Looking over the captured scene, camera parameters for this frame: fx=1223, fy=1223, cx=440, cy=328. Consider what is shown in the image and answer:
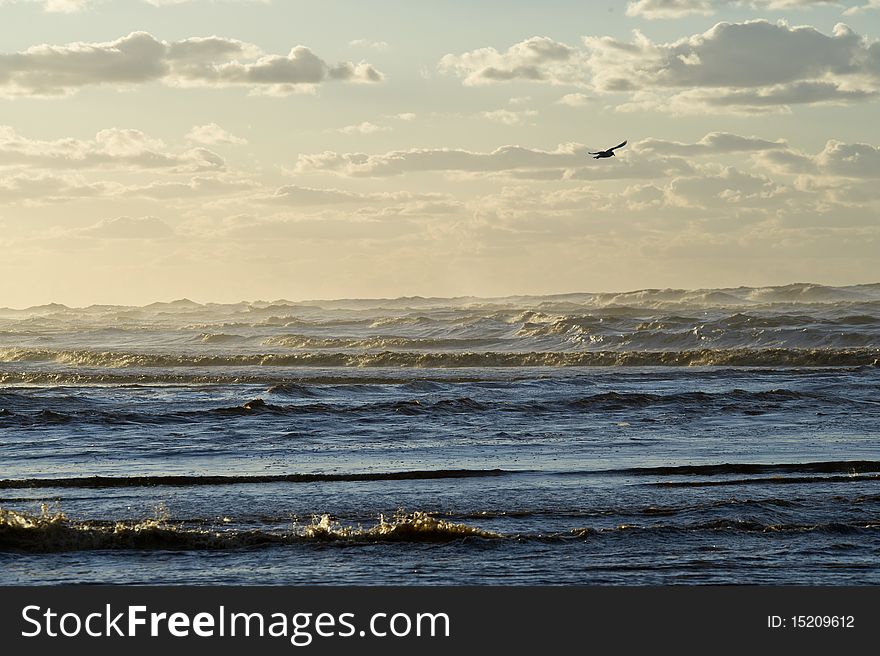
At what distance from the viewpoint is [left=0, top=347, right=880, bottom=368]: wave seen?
131 ft

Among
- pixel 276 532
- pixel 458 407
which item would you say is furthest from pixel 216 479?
pixel 458 407

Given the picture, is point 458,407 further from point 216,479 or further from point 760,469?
point 216,479

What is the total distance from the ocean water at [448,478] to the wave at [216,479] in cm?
6

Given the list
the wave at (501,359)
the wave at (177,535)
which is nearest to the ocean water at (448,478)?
the wave at (177,535)

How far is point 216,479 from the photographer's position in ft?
48.2

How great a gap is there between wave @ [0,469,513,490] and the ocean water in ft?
0.18

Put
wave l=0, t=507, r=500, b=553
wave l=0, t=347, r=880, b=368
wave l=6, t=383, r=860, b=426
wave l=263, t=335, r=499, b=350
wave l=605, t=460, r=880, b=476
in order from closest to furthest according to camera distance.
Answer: wave l=0, t=507, r=500, b=553 < wave l=605, t=460, r=880, b=476 < wave l=6, t=383, r=860, b=426 < wave l=0, t=347, r=880, b=368 < wave l=263, t=335, r=499, b=350

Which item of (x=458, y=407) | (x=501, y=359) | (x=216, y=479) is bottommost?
(x=501, y=359)

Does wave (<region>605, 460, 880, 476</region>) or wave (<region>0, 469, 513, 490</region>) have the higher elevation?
wave (<region>0, 469, 513, 490</region>)

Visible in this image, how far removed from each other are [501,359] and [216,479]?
2992 cm

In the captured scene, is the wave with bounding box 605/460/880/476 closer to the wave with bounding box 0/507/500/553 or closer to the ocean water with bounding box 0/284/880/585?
the ocean water with bounding box 0/284/880/585

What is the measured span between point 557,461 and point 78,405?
12601mm

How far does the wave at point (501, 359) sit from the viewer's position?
39.8 meters

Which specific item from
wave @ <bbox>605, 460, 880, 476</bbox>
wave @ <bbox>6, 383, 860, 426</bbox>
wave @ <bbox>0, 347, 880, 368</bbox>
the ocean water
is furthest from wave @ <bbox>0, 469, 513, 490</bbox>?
wave @ <bbox>0, 347, 880, 368</bbox>
